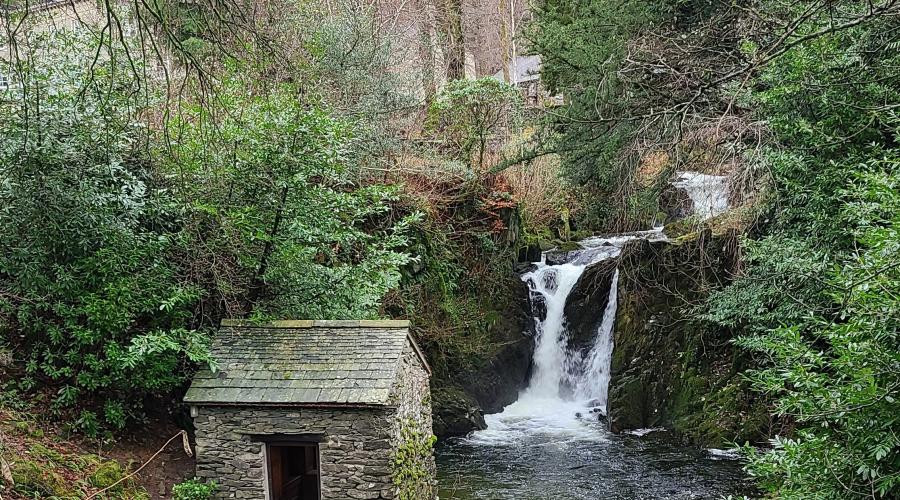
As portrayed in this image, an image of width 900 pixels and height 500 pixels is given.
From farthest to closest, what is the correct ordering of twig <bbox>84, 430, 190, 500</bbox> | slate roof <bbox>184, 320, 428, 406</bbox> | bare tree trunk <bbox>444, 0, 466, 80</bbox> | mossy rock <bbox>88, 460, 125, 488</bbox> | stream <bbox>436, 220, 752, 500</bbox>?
bare tree trunk <bbox>444, 0, 466, 80</bbox> < stream <bbox>436, 220, 752, 500</bbox> < slate roof <bbox>184, 320, 428, 406</bbox> < mossy rock <bbox>88, 460, 125, 488</bbox> < twig <bbox>84, 430, 190, 500</bbox>

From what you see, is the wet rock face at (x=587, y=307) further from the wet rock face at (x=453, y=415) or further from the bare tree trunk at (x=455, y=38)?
the bare tree trunk at (x=455, y=38)

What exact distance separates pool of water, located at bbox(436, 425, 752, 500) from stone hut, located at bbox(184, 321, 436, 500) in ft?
10.1

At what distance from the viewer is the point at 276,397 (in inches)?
299

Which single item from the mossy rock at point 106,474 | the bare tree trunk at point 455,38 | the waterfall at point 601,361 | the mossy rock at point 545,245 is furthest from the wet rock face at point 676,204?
the mossy rock at point 106,474

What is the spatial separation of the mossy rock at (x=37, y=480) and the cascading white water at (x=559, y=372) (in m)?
8.30

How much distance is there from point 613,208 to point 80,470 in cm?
974

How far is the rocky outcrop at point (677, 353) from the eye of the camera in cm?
1249

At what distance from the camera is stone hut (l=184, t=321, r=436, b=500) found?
7641 mm

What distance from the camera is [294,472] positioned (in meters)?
9.63

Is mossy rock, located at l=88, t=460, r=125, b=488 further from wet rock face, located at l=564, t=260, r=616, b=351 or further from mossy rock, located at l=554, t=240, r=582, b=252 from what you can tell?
mossy rock, located at l=554, t=240, r=582, b=252

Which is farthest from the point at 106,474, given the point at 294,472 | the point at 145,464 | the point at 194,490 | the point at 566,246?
the point at 566,246

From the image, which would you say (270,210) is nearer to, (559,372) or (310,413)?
(310,413)

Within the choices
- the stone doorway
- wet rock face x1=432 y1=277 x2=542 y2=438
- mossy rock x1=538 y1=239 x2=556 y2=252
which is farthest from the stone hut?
mossy rock x1=538 y1=239 x2=556 y2=252

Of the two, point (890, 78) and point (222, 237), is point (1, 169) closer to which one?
point (222, 237)
